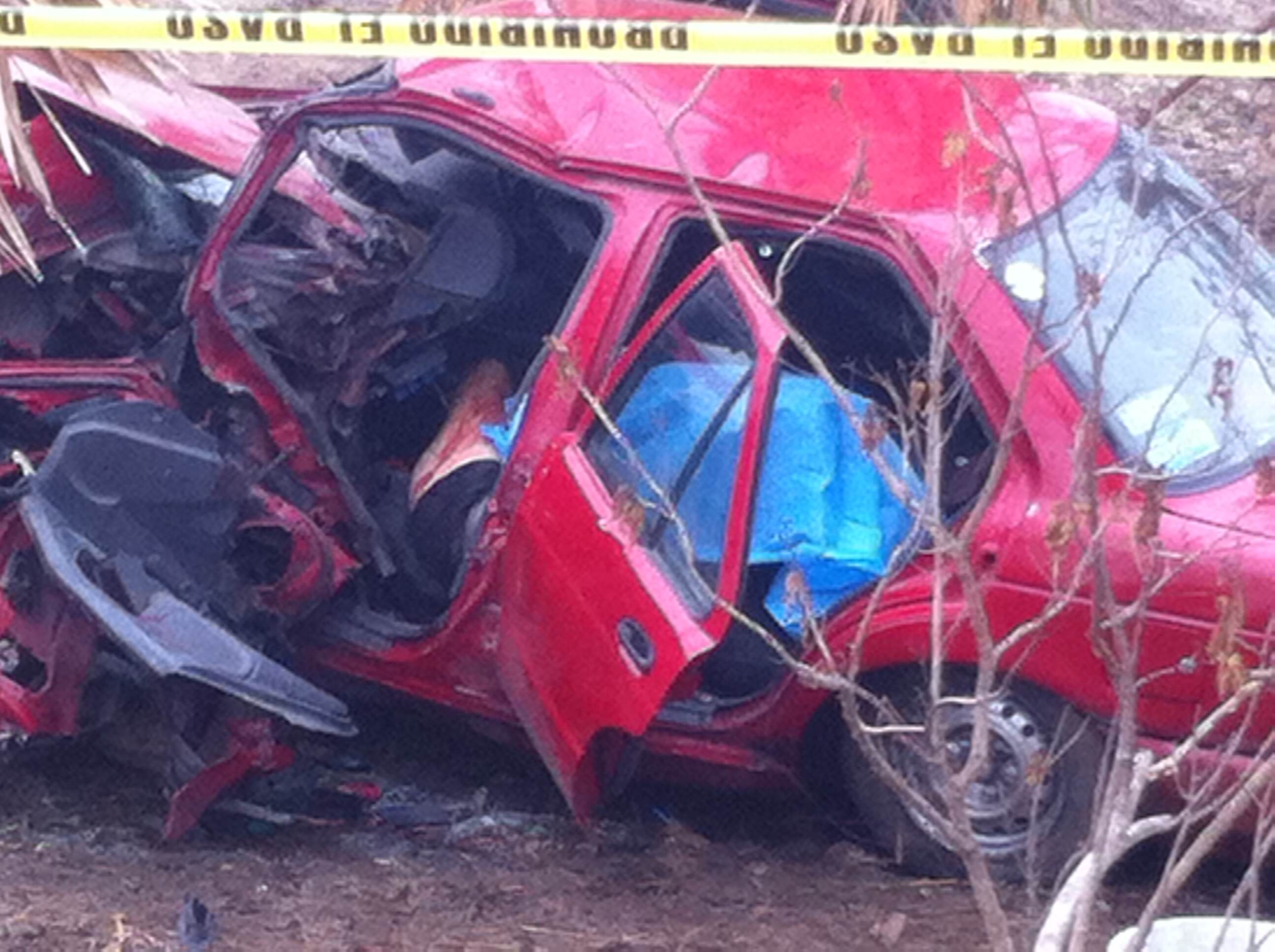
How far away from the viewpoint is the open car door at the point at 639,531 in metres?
3.94

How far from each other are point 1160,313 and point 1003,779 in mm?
1074

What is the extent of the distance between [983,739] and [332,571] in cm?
245

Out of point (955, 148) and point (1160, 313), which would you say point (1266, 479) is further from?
point (1160, 313)

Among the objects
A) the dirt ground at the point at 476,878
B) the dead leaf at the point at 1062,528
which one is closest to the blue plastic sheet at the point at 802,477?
the dirt ground at the point at 476,878

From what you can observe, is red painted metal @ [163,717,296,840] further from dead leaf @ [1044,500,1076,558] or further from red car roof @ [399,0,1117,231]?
dead leaf @ [1044,500,1076,558]

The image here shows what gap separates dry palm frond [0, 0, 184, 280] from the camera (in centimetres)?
408

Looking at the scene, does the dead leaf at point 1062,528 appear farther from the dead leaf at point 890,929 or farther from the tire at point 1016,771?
the dead leaf at point 890,929

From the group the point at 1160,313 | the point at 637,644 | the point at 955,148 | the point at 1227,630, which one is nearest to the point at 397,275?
the point at 637,644

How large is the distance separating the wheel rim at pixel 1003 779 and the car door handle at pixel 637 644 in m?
0.64

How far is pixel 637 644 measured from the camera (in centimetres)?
405

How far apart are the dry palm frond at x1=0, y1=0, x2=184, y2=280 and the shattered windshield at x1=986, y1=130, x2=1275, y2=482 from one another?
6.42 ft

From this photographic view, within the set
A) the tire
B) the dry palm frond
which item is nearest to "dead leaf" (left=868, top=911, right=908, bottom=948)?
the tire

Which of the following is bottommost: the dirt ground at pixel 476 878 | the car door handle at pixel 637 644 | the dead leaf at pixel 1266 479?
the dirt ground at pixel 476 878

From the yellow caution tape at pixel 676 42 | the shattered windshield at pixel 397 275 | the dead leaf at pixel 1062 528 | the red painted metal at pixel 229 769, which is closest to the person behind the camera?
the dead leaf at pixel 1062 528
